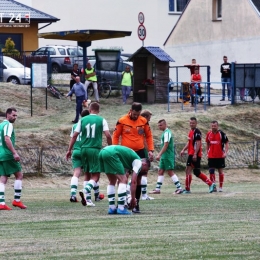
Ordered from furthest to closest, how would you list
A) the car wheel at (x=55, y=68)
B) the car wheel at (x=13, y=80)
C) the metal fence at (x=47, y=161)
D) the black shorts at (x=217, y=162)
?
1. the car wheel at (x=55, y=68)
2. the car wheel at (x=13, y=80)
3. the metal fence at (x=47, y=161)
4. the black shorts at (x=217, y=162)

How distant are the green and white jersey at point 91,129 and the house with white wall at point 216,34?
1161 inches

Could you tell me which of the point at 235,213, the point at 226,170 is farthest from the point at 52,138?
the point at 235,213

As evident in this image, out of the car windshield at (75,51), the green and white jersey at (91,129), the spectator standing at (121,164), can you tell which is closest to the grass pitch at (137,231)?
the spectator standing at (121,164)

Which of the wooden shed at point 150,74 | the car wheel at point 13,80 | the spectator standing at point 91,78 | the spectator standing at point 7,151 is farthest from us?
the car wheel at point 13,80

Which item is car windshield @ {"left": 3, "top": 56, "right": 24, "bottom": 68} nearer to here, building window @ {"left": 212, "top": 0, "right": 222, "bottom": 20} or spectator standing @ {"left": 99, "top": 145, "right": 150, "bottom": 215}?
building window @ {"left": 212, "top": 0, "right": 222, "bottom": 20}

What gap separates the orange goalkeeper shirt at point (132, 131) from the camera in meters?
16.3

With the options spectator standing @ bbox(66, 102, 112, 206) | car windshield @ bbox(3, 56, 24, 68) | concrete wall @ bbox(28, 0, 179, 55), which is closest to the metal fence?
spectator standing @ bbox(66, 102, 112, 206)

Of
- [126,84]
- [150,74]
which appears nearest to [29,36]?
[150,74]

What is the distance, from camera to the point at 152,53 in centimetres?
3669

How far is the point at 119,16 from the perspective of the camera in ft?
211

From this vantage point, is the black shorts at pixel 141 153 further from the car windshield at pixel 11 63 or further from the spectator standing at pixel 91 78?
the car windshield at pixel 11 63

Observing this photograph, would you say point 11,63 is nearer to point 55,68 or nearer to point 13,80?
point 13,80

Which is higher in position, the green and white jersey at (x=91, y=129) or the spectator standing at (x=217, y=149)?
the green and white jersey at (x=91, y=129)

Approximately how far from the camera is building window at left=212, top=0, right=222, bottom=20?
4897 cm
